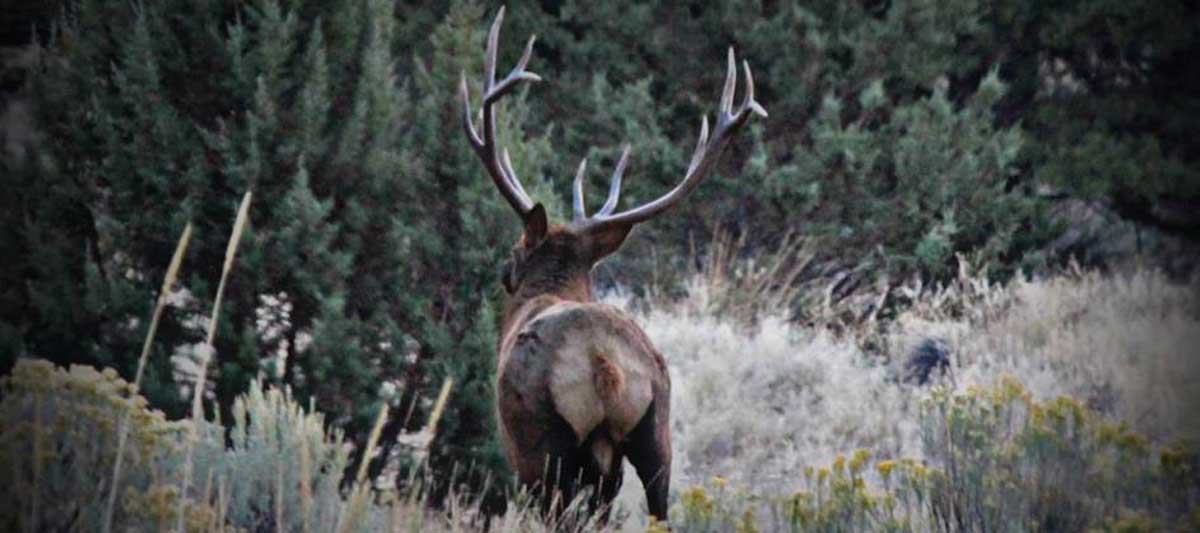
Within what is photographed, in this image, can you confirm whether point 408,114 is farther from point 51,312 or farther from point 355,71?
point 51,312

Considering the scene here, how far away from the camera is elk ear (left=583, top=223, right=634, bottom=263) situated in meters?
6.25

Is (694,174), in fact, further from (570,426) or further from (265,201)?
(265,201)

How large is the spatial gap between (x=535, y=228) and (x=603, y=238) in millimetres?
342

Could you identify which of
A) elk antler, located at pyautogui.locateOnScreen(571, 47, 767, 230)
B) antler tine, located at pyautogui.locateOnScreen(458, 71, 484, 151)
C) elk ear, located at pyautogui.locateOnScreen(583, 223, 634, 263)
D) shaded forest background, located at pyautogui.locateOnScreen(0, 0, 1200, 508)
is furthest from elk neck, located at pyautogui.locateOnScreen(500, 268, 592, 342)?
antler tine, located at pyautogui.locateOnScreen(458, 71, 484, 151)

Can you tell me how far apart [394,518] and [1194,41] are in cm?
1216

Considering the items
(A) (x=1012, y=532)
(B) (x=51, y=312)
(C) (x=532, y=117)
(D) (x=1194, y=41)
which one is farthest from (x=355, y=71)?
(D) (x=1194, y=41)

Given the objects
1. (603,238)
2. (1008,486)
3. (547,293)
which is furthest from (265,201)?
(1008,486)

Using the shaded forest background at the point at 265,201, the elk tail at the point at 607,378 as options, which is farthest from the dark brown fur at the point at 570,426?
the shaded forest background at the point at 265,201

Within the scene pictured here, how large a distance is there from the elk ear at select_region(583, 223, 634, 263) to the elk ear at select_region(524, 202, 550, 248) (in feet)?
0.70

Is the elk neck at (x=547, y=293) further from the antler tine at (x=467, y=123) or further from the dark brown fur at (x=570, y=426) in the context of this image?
the antler tine at (x=467, y=123)

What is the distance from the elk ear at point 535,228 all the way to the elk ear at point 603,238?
21 centimetres

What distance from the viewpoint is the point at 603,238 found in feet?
20.6

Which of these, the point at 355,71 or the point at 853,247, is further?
the point at 853,247

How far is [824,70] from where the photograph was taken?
41.0ft
